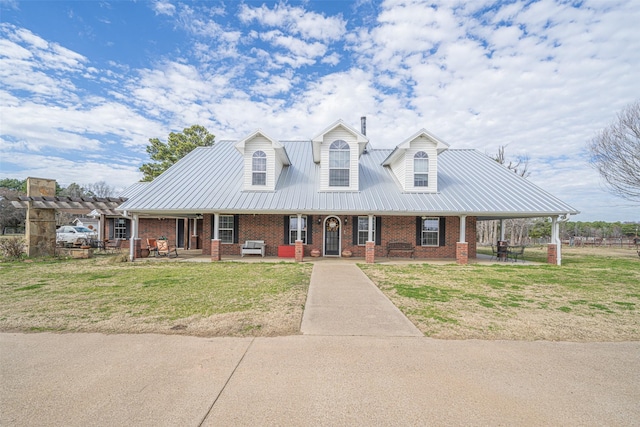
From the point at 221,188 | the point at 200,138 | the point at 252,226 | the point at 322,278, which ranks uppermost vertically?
the point at 200,138

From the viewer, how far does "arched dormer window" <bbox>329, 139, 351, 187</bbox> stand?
15898mm

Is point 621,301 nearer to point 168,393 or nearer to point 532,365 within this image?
point 532,365

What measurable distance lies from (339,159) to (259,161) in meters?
4.37

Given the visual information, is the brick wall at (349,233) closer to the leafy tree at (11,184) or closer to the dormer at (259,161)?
the dormer at (259,161)

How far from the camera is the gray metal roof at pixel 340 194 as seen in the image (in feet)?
46.2

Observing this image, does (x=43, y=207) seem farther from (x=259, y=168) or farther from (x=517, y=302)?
(x=517, y=302)

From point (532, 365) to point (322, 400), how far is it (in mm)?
2983

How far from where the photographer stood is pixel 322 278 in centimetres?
1004

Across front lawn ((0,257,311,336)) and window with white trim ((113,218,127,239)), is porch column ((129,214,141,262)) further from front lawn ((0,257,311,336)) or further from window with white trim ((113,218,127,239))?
window with white trim ((113,218,127,239))

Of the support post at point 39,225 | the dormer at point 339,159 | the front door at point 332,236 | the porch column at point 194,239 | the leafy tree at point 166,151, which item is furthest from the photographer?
the leafy tree at point 166,151

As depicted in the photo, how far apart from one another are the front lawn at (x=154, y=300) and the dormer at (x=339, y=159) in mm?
6112

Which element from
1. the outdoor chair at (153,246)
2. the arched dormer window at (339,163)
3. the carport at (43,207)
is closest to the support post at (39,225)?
the carport at (43,207)

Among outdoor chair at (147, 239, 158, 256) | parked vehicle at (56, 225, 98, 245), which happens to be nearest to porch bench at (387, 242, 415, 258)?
outdoor chair at (147, 239, 158, 256)

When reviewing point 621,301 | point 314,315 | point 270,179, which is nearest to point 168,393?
point 314,315
